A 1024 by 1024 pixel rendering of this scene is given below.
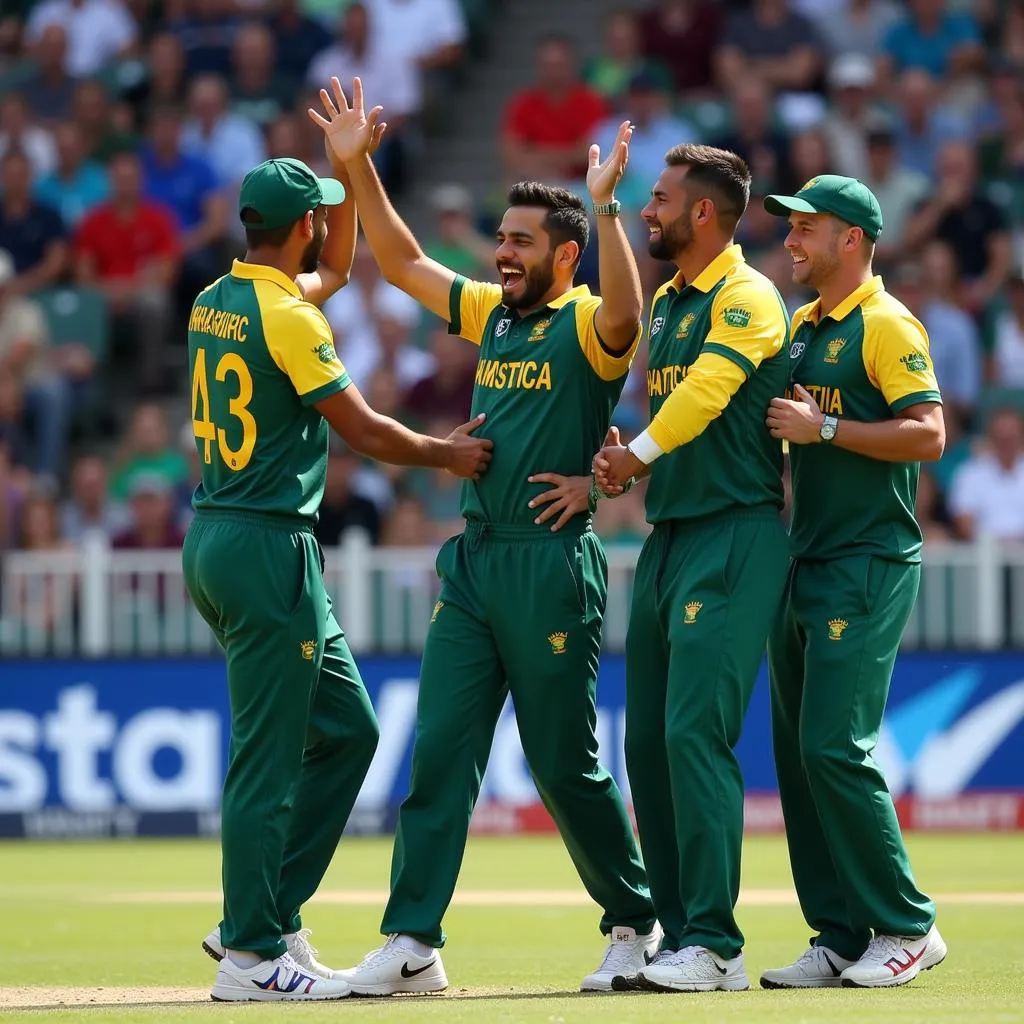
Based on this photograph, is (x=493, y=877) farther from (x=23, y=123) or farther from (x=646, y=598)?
(x=23, y=123)

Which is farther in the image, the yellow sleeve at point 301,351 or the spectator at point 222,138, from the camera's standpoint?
the spectator at point 222,138

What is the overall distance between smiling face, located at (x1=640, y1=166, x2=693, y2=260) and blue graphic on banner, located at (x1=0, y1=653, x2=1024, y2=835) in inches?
292

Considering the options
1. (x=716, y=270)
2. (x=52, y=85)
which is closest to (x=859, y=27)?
(x=52, y=85)

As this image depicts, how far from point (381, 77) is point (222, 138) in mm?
1546

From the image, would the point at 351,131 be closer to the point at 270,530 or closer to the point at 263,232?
the point at 263,232

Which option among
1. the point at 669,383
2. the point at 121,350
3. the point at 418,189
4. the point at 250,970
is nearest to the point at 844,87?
the point at 418,189

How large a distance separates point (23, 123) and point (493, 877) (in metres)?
10.4

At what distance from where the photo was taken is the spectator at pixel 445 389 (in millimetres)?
16328

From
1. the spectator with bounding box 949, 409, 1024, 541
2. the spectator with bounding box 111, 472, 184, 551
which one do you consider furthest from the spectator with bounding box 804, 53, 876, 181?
the spectator with bounding box 111, 472, 184, 551

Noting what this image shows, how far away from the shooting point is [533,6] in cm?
2172

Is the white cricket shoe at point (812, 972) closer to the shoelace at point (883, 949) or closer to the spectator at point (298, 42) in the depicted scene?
the shoelace at point (883, 949)

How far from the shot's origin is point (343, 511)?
→ 51.5 ft

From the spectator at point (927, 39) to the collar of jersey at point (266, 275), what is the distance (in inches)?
462

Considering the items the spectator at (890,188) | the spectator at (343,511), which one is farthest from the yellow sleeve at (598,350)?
the spectator at (890,188)
